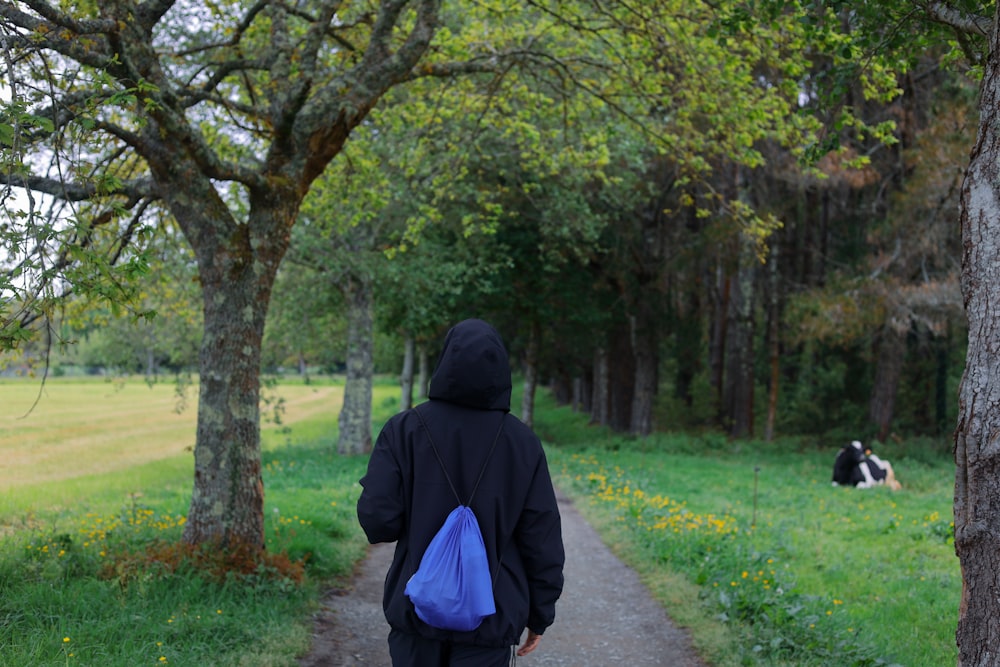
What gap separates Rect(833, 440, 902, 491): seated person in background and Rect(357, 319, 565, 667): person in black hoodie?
15.3 meters

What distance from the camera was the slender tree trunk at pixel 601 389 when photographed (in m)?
32.4

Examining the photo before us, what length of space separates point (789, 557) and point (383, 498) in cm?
759

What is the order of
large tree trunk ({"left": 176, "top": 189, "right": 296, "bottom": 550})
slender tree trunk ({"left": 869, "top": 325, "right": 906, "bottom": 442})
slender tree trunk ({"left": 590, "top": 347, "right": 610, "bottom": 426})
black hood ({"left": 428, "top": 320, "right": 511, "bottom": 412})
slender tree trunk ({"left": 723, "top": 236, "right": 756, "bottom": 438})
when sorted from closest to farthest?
black hood ({"left": 428, "top": 320, "right": 511, "bottom": 412}) → large tree trunk ({"left": 176, "top": 189, "right": 296, "bottom": 550}) → slender tree trunk ({"left": 869, "top": 325, "right": 906, "bottom": 442}) → slender tree trunk ({"left": 723, "top": 236, "right": 756, "bottom": 438}) → slender tree trunk ({"left": 590, "top": 347, "right": 610, "bottom": 426})

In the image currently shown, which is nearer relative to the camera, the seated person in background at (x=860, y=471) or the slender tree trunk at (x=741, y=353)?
the seated person in background at (x=860, y=471)

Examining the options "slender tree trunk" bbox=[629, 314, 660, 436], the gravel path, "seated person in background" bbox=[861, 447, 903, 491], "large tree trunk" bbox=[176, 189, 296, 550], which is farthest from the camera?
"slender tree trunk" bbox=[629, 314, 660, 436]

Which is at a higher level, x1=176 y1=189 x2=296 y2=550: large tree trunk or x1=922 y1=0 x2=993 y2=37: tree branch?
x1=922 y1=0 x2=993 y2=37: tree branch

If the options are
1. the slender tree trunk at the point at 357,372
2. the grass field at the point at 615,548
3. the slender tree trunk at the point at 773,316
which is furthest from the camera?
the slender tree trunk at the point at 773,316

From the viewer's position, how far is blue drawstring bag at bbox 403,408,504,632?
340 centimetres

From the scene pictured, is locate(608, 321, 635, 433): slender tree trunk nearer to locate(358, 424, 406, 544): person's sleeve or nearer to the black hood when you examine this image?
the black hood

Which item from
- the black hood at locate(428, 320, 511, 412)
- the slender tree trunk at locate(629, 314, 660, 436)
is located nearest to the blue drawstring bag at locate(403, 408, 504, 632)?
the black hood at locate(428, 320, 511, 412)

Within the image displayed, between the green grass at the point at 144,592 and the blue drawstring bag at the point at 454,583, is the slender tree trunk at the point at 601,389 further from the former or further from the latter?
the blue drawstring bag at the point at 454,583

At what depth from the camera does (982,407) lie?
12.6 ft

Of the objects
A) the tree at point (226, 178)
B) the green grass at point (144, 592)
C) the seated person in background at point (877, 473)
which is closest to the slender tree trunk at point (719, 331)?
the seated person in background at point (877, 473)

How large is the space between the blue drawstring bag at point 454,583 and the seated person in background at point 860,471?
15698mm
